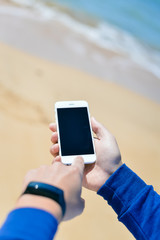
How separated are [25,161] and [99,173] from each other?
1021mm

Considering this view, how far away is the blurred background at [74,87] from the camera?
2.58 metres

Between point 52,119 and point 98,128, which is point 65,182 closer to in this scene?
point 98,128

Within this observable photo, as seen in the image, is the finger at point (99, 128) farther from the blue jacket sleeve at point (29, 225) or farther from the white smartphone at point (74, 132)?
the blue jacket sleeve at point (29, 225)

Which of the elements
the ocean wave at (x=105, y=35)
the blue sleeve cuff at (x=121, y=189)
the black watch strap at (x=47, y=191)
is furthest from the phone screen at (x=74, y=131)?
the ocean wave at (x=105, y=35)

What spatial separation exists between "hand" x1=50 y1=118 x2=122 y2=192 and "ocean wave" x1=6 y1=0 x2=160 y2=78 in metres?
3.56

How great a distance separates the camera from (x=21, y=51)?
4.35 metres

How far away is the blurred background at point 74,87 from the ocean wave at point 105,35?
2 centimetres

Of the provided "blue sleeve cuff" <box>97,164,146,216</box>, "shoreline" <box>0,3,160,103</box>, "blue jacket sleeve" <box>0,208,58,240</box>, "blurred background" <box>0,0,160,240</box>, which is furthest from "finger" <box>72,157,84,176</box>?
"shoreline" <box>0,3,160,103</box>

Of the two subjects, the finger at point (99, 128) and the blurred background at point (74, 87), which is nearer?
the finger at point (99, 128)

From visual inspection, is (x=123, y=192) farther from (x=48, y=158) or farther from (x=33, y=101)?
(x=33, y=101)

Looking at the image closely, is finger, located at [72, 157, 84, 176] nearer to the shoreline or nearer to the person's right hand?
the person's right hand

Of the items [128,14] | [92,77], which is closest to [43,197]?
[92,77]

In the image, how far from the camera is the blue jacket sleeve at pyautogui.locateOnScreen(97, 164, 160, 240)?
1640mm

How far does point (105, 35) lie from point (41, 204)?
226 inches
